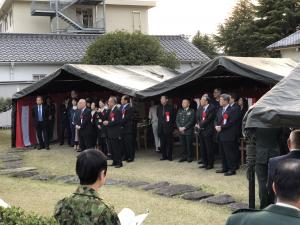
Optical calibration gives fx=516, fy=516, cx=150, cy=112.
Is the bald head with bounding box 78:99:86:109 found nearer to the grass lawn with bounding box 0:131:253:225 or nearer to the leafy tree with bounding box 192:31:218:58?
the grass lawn with bounding box 0:131:253:225

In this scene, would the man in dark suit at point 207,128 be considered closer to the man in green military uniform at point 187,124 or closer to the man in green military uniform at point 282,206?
the man in green military uniform at point 187,124

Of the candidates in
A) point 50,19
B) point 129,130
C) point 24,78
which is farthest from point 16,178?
point 50,19

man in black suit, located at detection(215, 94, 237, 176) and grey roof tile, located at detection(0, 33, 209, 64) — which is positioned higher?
grey roof tile, located at detection(0, 33, 209, 64)

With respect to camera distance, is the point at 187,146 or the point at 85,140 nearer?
the point at 187,146

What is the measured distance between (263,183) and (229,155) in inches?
131

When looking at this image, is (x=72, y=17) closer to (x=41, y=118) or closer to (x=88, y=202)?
(x=41, y=118)

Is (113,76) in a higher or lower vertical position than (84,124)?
higher

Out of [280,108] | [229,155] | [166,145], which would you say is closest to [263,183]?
[280,108]

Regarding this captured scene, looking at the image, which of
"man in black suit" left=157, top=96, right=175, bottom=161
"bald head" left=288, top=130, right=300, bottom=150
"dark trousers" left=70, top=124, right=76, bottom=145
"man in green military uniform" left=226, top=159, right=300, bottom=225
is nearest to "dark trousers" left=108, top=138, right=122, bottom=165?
"man in black suit" left=157, top=96, right=175, bottom=161

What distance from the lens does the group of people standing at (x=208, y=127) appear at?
34.1ft

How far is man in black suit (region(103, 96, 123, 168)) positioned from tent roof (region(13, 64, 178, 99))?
756mm

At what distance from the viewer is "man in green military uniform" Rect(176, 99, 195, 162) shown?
38.8 ft

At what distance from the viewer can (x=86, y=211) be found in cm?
312

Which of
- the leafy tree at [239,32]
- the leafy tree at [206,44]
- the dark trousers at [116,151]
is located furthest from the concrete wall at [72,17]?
the dark trousers at [116,151]
